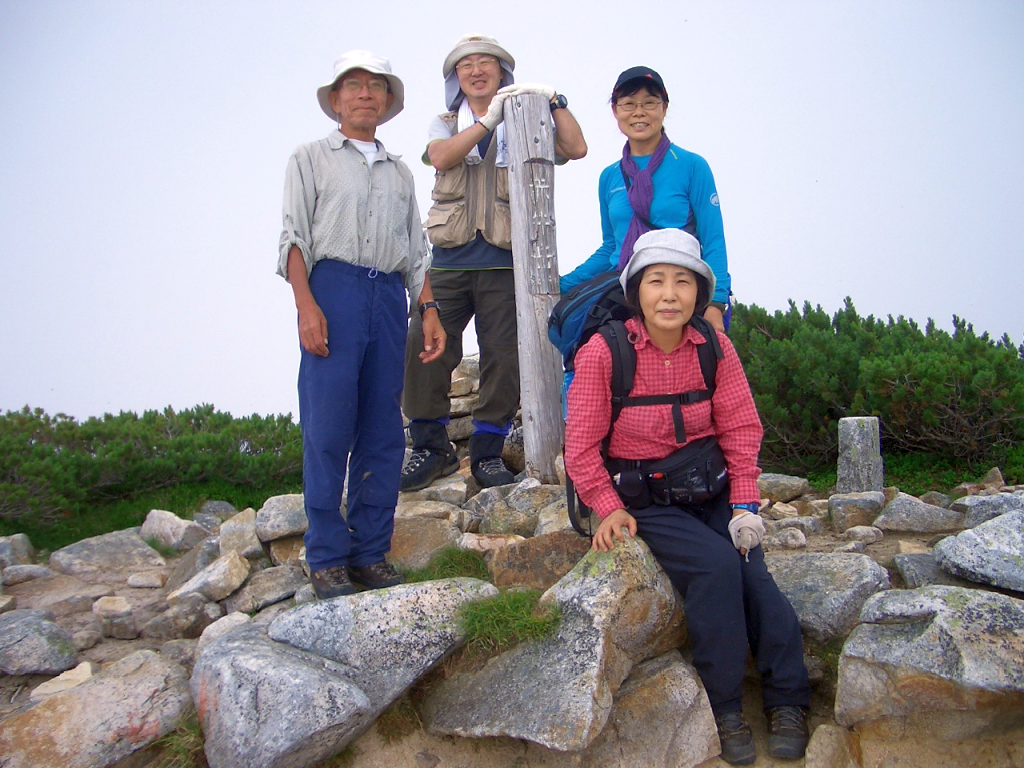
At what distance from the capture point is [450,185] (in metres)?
5.28

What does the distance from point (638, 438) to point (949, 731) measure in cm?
165

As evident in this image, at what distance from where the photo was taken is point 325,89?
13.1ft

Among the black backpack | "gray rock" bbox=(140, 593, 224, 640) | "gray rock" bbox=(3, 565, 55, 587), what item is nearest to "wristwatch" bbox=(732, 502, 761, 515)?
the black backpack

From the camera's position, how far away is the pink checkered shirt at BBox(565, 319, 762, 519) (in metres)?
3.47

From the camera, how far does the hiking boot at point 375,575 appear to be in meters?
4.04

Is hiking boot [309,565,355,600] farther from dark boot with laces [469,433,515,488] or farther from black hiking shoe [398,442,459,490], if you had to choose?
dark boot with laces [469,433,515,488]

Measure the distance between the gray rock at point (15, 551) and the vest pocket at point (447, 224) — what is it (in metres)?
3.90

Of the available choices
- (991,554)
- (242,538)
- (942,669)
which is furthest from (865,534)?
(242,538)

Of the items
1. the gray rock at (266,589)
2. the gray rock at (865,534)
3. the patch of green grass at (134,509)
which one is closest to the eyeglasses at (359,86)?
the gray rock at (266,589)

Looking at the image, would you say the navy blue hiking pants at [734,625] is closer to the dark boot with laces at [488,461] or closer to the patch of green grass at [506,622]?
the patch of green grass at [506,622]

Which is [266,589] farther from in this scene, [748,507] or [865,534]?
[865,534]

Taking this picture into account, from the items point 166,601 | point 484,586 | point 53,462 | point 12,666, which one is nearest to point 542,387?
point 484,586

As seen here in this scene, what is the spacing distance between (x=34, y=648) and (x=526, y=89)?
163 inches

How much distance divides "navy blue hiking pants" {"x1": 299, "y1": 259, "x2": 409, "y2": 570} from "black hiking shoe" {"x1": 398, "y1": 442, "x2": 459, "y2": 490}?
1238 mm
